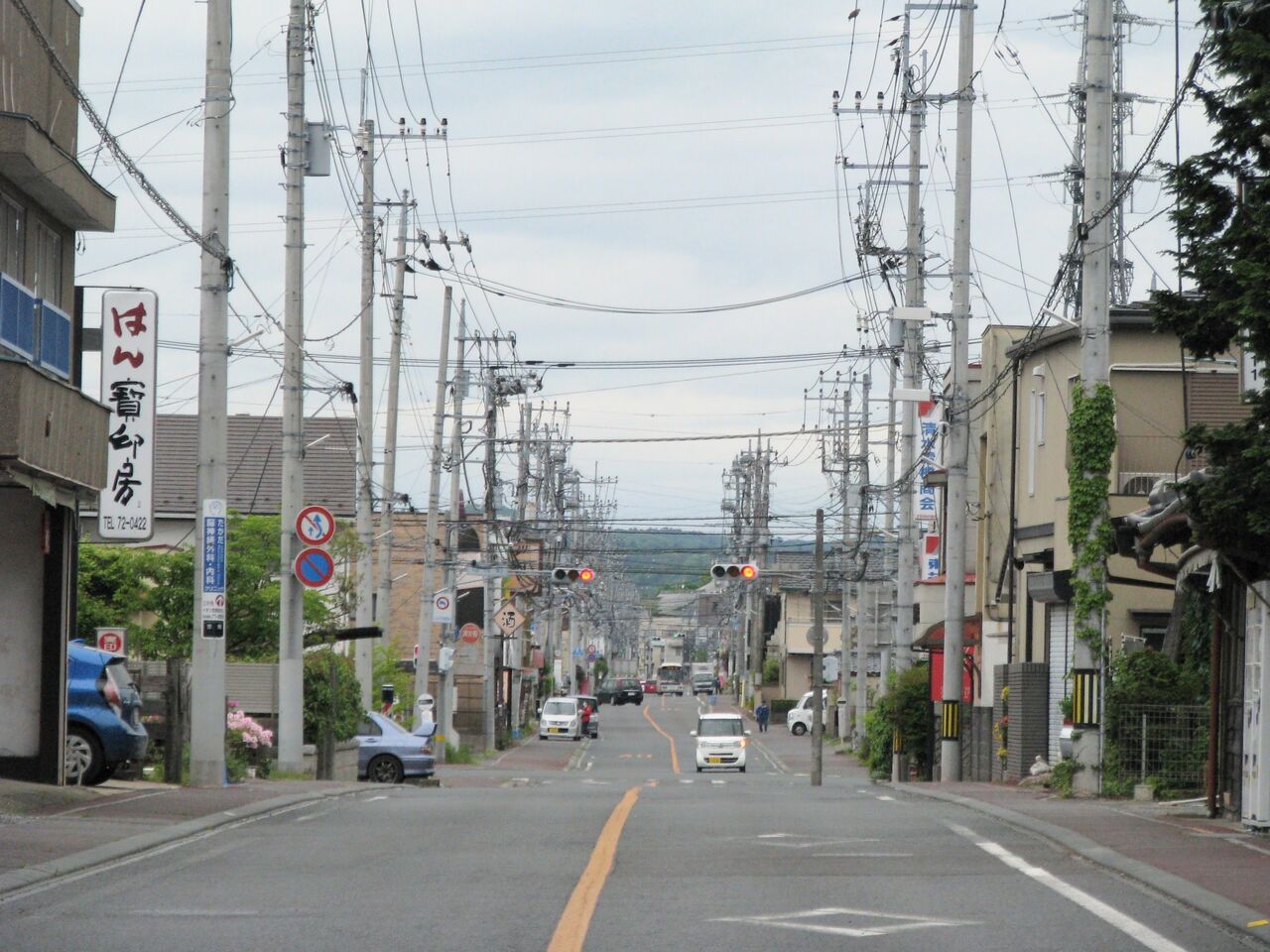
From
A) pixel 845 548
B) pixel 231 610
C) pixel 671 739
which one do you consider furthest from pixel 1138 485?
pixel 671 739

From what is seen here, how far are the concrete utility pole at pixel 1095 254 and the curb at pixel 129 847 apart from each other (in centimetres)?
1063

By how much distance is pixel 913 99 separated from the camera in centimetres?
3862

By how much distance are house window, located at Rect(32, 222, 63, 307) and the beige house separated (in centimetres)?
1605

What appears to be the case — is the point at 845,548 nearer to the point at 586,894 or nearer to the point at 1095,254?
the point at 1095,254

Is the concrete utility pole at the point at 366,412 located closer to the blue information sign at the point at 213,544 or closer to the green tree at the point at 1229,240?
the blue information sign at the point at 213,544

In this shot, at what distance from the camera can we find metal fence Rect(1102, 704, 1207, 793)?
2245cm

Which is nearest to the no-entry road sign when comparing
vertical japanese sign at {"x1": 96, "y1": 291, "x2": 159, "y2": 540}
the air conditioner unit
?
vertical japanese sign at {"x1": 96, "y1": 291, "x2": 159, "y2": 540}

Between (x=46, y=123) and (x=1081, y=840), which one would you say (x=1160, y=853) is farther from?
(x=46, y=123)

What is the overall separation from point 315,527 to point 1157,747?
39.3 feet

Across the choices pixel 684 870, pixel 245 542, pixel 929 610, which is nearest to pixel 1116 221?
pixel 929 610

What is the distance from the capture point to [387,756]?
33594 mm

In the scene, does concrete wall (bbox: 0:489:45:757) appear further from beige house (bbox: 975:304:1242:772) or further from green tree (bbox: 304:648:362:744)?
beige house (bbox: 975:304:1242:772)

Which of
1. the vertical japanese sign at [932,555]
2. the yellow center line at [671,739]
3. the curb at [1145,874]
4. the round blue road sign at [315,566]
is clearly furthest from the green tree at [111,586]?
the curb at [1145,874]

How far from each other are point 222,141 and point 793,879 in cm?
1345
